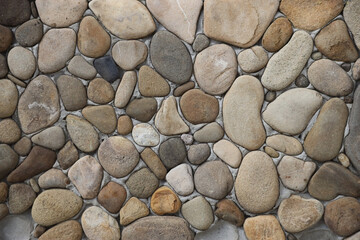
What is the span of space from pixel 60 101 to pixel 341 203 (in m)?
0.82

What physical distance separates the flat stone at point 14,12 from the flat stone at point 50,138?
0.32 meters

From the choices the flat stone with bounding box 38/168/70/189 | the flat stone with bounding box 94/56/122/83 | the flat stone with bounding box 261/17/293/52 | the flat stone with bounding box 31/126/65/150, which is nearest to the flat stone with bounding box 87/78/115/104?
the flat stone with bounding box 94/56/122/83

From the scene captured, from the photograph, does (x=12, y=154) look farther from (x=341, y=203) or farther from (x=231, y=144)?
(x=341, y=203)

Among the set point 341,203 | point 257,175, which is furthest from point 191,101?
point 341,203

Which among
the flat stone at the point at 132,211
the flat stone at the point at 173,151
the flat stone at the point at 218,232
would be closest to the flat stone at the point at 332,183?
the flat stone at the point at 218,232

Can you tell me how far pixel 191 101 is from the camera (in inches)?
41.3

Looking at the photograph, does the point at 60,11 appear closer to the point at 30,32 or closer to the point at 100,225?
the point at 30,32

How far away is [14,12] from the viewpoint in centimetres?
106

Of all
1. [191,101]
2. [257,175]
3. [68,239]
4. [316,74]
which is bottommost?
[68,239]

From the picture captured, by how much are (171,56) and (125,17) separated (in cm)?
16

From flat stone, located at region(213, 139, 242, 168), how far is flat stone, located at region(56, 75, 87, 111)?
40 cm

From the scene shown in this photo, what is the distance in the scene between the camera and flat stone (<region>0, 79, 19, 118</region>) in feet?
3.53

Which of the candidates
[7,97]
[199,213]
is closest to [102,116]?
[7,97]

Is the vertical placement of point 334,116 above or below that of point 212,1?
below
